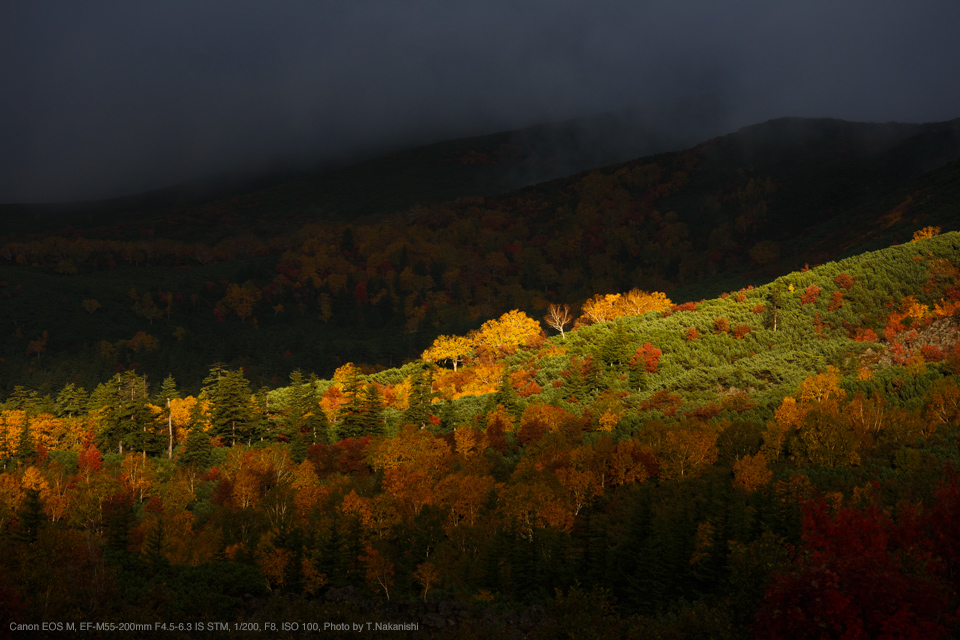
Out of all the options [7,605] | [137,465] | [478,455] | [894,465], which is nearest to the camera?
[7,605]

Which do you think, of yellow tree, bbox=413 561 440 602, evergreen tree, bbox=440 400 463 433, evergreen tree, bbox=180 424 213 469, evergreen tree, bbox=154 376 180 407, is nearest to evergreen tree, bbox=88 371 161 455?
evergreen tree, bbox=154 376 180 407

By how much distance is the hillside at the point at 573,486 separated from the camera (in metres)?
23.4

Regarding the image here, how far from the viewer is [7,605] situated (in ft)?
70.8

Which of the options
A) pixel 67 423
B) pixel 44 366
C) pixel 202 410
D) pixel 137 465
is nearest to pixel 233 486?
pixel 137 465

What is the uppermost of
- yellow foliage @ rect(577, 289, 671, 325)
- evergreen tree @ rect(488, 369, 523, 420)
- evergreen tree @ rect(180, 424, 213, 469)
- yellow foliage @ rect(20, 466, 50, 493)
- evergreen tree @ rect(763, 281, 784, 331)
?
yellow foliage @ rect(577, 289, 671, 325)

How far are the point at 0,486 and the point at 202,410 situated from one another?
26.0 metres

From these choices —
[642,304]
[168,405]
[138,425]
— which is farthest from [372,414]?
[642,304]

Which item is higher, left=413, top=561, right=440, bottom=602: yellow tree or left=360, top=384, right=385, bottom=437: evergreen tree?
left=360, top=384, right=385, bottom=437: evergreen tree

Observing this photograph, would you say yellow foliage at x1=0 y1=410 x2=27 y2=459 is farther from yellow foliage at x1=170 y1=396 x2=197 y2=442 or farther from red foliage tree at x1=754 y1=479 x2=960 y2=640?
red foliage tree at x1=754 y1=479 x2=960 y2=640

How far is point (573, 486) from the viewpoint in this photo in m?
43.3

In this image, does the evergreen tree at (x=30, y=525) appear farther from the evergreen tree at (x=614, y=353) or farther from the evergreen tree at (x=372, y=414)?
the evergreen tree at (x=614, y=353)

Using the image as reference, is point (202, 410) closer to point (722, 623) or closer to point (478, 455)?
point (478, 455)

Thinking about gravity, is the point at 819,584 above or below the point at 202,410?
below

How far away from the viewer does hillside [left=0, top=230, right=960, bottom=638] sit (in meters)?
23.4
